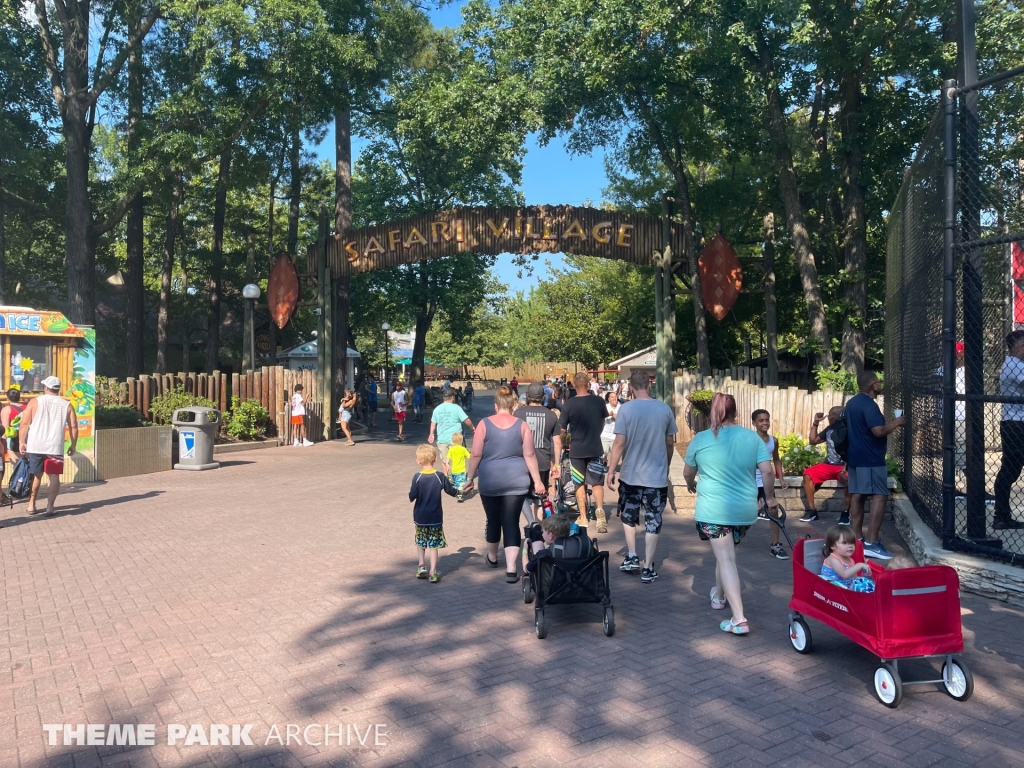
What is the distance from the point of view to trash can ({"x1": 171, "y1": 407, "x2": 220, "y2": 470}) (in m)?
15.1

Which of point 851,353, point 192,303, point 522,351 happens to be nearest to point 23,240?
point 192,303

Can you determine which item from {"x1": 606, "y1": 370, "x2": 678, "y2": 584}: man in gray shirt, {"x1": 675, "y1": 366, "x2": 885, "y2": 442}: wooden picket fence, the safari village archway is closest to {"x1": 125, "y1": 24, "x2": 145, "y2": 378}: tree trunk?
the safari village archway

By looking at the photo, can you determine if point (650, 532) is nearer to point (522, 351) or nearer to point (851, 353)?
point (851, 353)

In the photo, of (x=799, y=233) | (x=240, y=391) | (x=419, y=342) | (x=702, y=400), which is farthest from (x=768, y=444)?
(x=419, y=342)

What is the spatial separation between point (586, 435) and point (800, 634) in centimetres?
401

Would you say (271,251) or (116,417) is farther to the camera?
(271,251)

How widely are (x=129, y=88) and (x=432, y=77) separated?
8.12 metres

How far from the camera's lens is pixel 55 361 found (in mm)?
12922

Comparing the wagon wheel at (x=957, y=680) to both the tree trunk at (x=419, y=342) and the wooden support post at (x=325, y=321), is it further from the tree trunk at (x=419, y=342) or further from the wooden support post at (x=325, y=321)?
the tree trunk at (x=419, y=342)

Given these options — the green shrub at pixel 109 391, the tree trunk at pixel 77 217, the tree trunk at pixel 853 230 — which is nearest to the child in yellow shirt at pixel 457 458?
the tree trunk at pixel 853 230

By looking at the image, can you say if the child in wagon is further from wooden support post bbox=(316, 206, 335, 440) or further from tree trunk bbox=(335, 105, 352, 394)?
tree trunk bbox=(335, 105, 352, 394)

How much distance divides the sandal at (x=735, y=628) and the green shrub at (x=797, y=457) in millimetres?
5631

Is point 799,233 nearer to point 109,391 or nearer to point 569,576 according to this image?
point 569,576

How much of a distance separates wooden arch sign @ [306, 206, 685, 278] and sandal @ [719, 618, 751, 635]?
13246 millimetres
